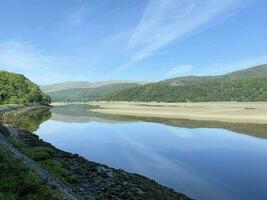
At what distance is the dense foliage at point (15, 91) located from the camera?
5972 inches

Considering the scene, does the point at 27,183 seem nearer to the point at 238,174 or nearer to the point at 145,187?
the point at 145,187

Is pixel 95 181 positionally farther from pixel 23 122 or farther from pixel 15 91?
pixel 15 91

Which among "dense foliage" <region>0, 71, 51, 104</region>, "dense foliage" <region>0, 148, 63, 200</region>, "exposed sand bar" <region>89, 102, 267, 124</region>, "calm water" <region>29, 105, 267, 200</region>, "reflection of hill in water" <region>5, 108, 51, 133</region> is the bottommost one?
"exposed sand bar" <region>89, 102, 267, 124</region>

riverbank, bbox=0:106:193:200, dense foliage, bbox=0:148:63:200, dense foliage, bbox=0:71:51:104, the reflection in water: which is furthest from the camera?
dense foliage, bbox=0:71:51:104

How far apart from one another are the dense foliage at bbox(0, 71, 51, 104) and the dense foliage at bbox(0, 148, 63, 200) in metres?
135

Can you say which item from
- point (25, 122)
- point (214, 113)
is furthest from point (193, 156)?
point (214, 113)

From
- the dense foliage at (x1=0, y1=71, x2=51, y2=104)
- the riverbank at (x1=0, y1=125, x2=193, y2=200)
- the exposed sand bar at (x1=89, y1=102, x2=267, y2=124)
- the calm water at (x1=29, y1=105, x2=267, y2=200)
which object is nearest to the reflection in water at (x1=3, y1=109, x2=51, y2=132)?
the calm water at (x1=29, y1=105, x2=267, y2=200)

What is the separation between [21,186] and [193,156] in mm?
31123

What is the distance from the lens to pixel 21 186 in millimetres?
15492

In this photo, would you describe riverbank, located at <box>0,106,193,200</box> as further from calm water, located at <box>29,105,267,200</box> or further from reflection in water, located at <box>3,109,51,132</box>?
reflection in water, located at <box>3,109,51,132</box>

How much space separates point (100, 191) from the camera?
22.7 metres

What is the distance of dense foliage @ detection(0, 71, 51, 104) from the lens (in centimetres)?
15169

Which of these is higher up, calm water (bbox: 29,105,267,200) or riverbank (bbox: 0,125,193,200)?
riverbank (bbox: 0,125,193,200)

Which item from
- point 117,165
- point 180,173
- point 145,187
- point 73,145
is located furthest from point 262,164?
point 73,145
